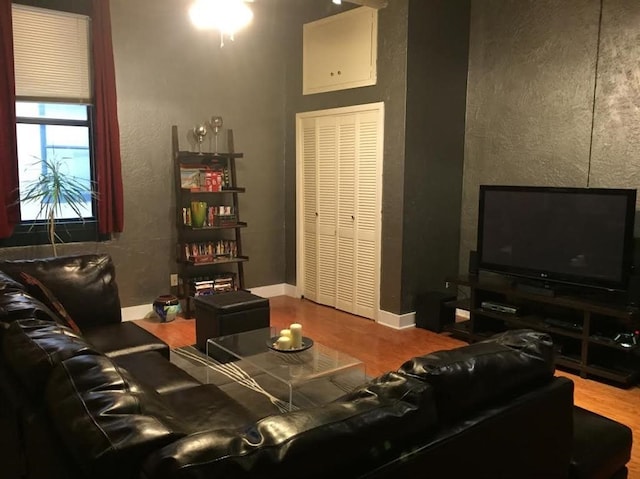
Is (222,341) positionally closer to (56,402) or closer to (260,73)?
(56,402)

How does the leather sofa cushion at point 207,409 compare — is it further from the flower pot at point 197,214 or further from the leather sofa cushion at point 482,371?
the flower pot at point 197,214

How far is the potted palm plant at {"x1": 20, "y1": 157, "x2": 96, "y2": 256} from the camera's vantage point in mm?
4488

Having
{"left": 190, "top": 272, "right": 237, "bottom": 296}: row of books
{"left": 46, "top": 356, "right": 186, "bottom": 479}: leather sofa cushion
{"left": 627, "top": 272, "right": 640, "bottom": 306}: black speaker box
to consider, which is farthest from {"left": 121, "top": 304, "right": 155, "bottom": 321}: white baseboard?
{"left": 627, "top": 272, "right": 640, "bottom": 306}: black speaker box

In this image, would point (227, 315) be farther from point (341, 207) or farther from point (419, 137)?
point (419, 137)

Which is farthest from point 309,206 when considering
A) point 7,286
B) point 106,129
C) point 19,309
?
point 19,309

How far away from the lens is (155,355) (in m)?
A: 3.00

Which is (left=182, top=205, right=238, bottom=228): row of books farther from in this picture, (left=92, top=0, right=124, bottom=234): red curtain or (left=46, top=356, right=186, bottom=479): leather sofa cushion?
(left=46, top=356, right=186, bottom=479): leather sofa cushion

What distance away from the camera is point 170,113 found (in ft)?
17.1

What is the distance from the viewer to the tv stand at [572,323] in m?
3.68

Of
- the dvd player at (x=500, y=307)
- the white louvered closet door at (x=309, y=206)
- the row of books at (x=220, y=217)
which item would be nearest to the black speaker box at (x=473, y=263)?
the dvd player at (x=500, y=307)

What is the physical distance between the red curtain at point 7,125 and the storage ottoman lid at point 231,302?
66.6 inches

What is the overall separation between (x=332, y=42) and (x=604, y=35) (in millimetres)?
2366

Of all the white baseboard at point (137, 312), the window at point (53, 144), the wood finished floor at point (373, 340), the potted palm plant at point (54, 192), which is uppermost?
the window at point (53, 144)

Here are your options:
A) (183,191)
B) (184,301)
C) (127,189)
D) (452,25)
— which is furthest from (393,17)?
(184,301)
